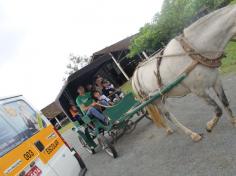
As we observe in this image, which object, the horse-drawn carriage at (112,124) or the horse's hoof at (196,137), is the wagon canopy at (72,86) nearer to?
the horse-drawn carriage at (112,124)

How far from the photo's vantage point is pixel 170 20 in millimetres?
23531

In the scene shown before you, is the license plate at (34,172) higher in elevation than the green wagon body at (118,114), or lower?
higher

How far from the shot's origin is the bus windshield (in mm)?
4906

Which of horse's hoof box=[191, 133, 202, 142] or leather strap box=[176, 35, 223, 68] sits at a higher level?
leather strap box=[176, 35, 223, 68]

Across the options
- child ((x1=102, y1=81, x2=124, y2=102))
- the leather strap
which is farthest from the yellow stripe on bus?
child ((x1=102, y1=81, x2=124, y2=102))

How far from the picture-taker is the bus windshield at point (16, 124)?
4.91 m

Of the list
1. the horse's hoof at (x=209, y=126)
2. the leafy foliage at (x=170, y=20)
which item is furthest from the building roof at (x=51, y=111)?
the horse's hoof at (x=209, y=126)

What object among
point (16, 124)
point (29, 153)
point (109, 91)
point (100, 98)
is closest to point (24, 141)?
point (29, 153)

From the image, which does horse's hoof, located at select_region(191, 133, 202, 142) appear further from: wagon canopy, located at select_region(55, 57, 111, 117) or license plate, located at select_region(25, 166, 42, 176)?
wagon canopy, located at select_region(55, 57, 111, 117)

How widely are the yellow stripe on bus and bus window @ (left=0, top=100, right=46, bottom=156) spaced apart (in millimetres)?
92

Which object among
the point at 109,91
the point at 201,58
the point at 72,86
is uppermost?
the point at 72,86

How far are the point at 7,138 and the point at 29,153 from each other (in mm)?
455

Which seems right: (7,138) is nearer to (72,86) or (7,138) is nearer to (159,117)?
(159,117)

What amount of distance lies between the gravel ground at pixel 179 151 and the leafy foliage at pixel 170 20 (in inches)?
533
